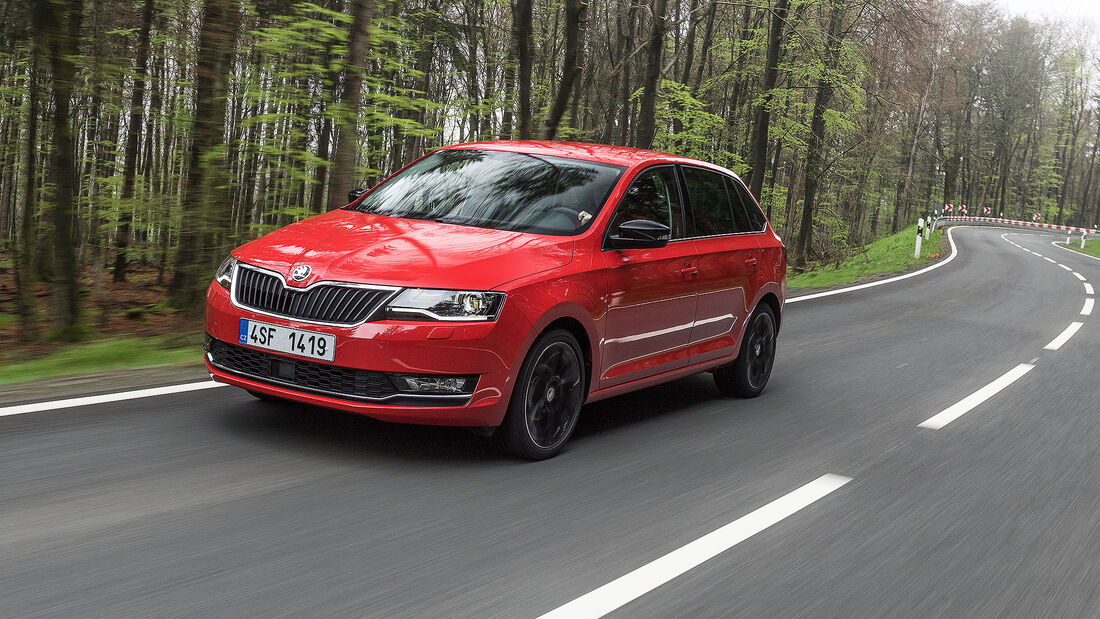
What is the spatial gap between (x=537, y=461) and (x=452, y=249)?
4.03 feet

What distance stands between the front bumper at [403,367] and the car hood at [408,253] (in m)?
0.23

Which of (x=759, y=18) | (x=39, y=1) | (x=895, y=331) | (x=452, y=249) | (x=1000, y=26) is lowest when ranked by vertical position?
(x=895, y=331)

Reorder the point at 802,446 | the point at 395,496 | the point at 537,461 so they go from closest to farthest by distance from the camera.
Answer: the point at 395,496, the point at 537,461, the point at 802,446

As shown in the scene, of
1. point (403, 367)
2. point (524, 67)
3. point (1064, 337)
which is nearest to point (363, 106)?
point (524, 67)

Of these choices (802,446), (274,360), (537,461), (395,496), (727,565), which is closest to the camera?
(727,565)

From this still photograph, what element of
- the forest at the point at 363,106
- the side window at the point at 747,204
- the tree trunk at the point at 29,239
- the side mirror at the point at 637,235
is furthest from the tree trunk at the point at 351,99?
the side mirror at the point at 637,235

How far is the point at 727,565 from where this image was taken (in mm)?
3947

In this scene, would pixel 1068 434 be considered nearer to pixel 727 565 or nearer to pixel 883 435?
pixel 883 435

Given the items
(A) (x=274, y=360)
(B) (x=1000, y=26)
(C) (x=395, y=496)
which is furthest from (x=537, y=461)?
(B) (x=1000, y=26)

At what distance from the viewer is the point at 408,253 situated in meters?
4.98

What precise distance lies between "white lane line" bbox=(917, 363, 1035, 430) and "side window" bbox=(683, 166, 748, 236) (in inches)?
79.0

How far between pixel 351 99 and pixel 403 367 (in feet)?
19.0

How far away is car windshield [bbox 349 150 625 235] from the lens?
566cm

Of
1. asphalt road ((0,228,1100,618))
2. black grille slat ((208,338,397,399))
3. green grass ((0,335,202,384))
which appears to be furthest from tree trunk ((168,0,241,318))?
black grille slat ((208,338,397,399))
